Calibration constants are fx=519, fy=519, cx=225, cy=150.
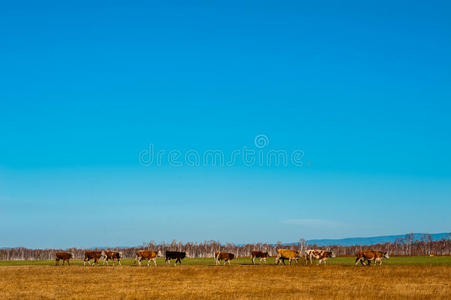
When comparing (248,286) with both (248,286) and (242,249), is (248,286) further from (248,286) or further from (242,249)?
(242,249)

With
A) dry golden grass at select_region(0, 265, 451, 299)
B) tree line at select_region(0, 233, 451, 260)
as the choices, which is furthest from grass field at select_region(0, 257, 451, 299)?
tree line at select_region(0, 233, 451, 260)

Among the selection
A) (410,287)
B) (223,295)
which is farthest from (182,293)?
(410,287)

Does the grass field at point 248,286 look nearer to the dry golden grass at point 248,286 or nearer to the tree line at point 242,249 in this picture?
the dry golden grass at point 248,286

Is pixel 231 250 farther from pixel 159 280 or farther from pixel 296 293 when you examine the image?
pixel 296 293

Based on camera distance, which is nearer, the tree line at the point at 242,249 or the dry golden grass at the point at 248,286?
the dry golden grass at the point at 248,286

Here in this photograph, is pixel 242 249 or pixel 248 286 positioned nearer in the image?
pixel 248 286

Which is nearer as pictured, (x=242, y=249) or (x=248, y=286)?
(x=248, y=286)

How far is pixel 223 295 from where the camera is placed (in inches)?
870

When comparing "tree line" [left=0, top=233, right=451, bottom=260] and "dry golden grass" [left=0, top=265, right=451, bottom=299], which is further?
"tree line" [left=0, top=233, right=451, bottom=260]

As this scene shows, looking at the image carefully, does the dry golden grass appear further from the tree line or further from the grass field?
the tree line

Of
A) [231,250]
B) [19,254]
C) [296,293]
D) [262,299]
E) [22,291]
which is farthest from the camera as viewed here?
[231,250]

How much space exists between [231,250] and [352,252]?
2092cm

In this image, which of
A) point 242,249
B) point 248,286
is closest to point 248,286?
point 248,286

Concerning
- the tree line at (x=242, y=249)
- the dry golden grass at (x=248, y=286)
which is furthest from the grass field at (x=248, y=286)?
the tree line at (x=242, y=249)
